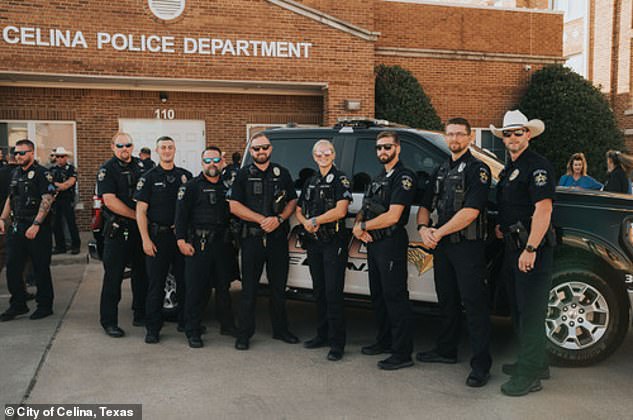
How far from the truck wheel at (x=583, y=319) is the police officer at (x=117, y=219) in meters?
3.93

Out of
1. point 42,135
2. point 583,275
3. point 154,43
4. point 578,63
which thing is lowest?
point 583,275

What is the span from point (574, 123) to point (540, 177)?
12058 millimetres

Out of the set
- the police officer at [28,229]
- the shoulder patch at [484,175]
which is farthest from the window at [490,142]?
the police officer at [28,229]

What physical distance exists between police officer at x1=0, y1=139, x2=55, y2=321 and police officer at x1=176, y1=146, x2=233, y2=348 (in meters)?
1.95

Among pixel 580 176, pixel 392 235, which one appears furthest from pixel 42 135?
pixel 580 176

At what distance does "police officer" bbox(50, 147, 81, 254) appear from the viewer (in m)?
10.1

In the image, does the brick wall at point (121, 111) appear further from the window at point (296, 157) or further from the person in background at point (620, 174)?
the window at point (296, 157)

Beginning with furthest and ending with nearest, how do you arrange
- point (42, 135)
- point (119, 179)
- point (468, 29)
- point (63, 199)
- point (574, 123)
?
point (468, 29), point (574, 123), point (42, 135), point (63, 199), point (119, 179)

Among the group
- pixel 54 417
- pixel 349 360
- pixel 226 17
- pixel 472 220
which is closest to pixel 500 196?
pixel 472 220

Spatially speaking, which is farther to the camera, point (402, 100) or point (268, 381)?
point (402, 100)

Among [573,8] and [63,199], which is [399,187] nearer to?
[63,199]

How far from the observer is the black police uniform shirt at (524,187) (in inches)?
159

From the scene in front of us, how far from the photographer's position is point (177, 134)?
13.5m

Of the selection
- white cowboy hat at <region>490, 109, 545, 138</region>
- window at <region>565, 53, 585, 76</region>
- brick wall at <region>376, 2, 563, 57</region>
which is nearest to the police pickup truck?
white cowboy hat at <region>490, 109, 545, 138</region>
